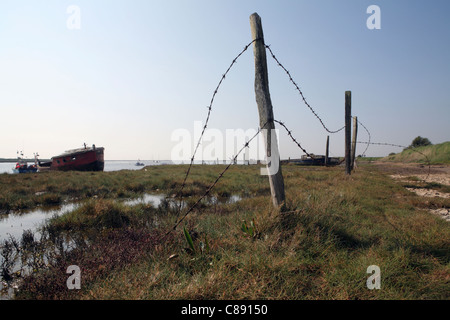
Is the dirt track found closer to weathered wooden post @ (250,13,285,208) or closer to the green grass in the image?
weathered wooden post @ (250,13,285,208)

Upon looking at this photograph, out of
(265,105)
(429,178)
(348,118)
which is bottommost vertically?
(429,178)

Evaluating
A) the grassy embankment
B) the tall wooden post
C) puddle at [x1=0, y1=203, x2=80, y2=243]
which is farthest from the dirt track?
puddle at [x1=0, y1=203, x2=80, y2=243]

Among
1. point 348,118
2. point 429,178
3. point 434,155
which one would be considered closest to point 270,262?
point 348,118

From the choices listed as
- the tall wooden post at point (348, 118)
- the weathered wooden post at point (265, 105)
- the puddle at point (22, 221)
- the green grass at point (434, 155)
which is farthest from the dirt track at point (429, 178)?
the green grass at point (434, 155)

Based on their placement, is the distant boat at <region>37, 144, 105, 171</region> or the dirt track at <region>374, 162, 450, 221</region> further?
the distant boat at <region>37, 144, 105, 171</region>

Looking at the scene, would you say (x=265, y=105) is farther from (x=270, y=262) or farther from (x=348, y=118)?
(x=348, y=118)

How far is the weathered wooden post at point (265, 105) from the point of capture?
336 cm

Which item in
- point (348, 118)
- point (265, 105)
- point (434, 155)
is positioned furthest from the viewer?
point (434, 155)

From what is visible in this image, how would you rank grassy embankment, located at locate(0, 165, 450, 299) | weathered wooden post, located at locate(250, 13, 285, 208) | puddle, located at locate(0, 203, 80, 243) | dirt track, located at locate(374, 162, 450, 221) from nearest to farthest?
grassy embankment, located at locate(0, 165, 450, 299) < weathered wooden post, located at locate(250, 13, 285, 208) < puddle, located at locate(0, 203, 80, 243) < dirt track, located at locate(374, 162, 450, 221)

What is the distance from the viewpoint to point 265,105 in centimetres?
338

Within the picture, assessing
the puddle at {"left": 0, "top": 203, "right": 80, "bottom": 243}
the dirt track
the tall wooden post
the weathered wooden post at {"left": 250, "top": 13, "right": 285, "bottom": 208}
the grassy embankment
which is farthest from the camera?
the tall wooden post

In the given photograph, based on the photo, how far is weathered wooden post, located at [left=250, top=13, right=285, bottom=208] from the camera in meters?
3.36
